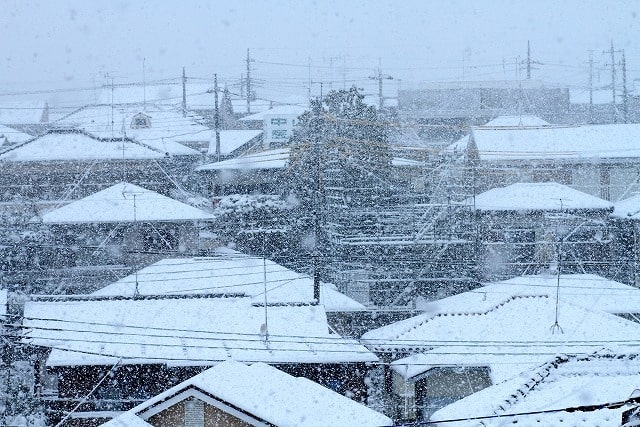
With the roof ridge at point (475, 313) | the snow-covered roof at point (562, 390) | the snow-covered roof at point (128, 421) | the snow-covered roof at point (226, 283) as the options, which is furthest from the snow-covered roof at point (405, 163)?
the snow-covered roof at point (562, 390)

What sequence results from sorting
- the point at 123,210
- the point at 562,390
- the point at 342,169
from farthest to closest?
the point at 342,169 → the point at 123,210 → the point at 562,390

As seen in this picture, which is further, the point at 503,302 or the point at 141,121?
the point at 141,121

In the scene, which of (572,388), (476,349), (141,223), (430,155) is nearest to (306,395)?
(572,388)

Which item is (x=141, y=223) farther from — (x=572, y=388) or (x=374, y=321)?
(x=572, y=388)

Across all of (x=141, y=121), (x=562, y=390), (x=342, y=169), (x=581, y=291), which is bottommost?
(x=581, y=291)

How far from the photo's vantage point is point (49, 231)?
22.4 metres

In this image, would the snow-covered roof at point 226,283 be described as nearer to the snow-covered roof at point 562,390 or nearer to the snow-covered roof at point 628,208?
the snow-covered roof at point 562,390

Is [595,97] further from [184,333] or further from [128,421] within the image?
[128,421]

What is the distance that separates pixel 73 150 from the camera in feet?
88.9

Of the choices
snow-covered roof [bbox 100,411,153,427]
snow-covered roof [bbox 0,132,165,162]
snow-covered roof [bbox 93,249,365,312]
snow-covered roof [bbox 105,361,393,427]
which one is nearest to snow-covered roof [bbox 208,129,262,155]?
snow-covered roof [bbox 0,132,165,162]

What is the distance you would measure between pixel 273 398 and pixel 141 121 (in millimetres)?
30694

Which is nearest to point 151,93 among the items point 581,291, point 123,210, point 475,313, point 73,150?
point 73,150

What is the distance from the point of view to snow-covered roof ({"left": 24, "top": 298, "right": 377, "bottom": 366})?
12.7m

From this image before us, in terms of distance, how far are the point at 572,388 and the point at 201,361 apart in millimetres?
7202
